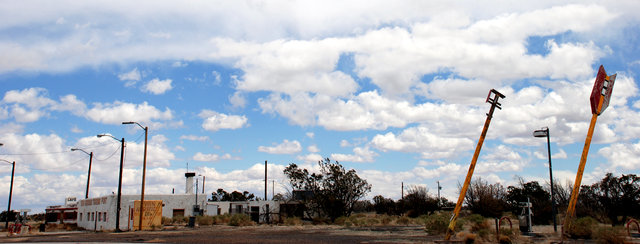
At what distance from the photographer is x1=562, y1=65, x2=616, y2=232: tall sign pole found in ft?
52.4

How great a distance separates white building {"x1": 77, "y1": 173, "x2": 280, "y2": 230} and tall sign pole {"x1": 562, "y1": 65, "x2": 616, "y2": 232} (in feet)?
115

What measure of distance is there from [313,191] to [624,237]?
3890 centimetres

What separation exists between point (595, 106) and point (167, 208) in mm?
51809

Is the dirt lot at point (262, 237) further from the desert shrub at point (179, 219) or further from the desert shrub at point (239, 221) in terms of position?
the desert shrub at point (179, 219)

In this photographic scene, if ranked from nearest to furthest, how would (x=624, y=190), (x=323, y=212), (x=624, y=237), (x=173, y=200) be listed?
(x=624, y=237) → (x=624, y=190) → (x=323, y=212) → (x=173, y=200)

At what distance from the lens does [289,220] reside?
48531mm

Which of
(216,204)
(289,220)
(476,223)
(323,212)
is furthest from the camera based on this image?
(216,204)

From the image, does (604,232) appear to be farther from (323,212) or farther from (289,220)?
(323,212)

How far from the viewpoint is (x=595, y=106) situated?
1634 centimetres

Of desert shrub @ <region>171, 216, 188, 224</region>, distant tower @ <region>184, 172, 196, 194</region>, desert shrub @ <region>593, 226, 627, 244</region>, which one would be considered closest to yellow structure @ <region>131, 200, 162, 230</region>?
desert shrub @ <region>171, 216, 188, 224</region>

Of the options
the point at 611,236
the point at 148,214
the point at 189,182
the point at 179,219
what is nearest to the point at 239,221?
the point at 148,214

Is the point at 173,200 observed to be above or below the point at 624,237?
above

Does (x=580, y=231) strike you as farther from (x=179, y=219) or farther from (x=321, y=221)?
(x=179, y=219)

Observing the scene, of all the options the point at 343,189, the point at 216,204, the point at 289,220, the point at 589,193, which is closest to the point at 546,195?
the point at 589,193
